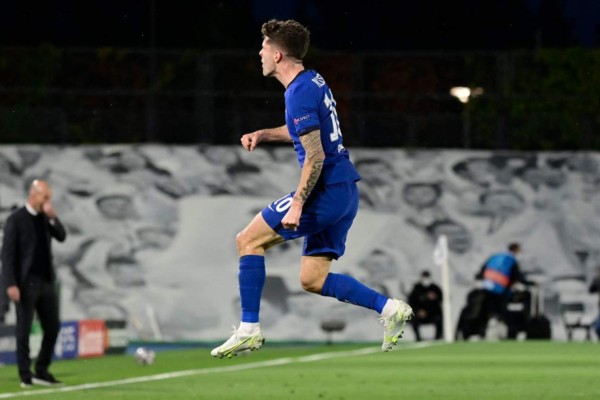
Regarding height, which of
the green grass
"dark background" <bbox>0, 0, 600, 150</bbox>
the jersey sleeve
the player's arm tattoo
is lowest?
the green grass

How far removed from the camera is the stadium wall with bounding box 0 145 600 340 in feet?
122

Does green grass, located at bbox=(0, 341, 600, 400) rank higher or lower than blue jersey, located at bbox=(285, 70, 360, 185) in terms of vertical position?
lower

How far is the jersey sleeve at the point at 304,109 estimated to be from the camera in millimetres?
11484

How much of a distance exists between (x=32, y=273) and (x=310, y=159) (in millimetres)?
7717

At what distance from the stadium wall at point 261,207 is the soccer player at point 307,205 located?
25018 millimetres

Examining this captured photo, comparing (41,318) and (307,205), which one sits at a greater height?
(307,205)

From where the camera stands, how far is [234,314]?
37281 mm

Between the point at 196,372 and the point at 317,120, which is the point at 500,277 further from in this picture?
the point at 317,120

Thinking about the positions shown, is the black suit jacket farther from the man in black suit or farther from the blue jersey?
the blue jersey

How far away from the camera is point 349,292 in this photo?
12.0m

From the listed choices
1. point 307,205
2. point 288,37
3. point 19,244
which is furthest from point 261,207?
point 288,37

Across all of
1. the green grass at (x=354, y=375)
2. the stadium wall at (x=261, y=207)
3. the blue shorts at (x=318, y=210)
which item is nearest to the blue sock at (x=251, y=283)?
the blue shorts at (x=318, y=210)

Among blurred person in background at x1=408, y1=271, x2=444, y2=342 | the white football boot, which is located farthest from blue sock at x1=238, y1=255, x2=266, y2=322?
blurred person in background at x1=408, y1=271, x2=444, y2=342

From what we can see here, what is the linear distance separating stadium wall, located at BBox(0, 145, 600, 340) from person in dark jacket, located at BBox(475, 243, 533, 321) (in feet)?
10.2
